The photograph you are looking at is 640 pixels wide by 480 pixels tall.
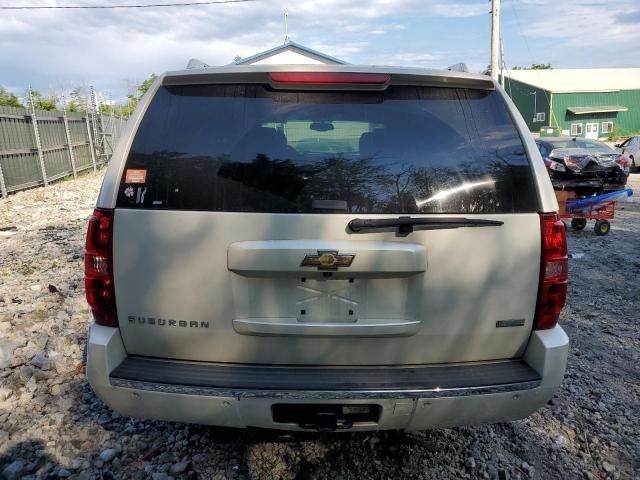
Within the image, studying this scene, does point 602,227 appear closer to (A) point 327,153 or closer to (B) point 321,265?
(A) point 327,153

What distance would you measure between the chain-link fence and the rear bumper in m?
11.9

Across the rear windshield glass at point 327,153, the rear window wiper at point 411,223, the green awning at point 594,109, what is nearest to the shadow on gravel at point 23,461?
the rear windshield glass at point 327,153

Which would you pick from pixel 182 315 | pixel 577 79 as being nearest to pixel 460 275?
pixel 182 315

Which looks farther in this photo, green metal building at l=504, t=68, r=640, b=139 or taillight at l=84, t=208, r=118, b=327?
green metal building at l=504, t=68, r=640, b=139

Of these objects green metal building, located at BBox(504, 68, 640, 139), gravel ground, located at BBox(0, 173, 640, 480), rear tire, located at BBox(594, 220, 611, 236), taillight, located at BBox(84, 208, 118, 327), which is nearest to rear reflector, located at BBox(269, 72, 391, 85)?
taillight, located at BBox(84, 208, 118, 327)

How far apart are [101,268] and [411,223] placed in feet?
4.52

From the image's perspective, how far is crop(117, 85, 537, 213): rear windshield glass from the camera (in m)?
2.17

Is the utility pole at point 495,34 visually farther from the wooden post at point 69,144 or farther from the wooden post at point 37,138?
the wooden post at point 37,138

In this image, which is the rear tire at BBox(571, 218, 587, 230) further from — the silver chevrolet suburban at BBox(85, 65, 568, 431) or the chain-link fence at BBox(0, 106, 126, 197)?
the chain-link fence at BBox(0, 106, 126, 197)

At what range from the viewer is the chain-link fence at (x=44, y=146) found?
12672 millimetres

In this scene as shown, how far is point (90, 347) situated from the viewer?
7.26 feet

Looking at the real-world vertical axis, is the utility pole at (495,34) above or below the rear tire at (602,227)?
above

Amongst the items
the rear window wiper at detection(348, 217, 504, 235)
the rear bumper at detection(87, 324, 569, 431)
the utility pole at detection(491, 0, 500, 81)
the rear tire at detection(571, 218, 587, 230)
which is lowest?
the rear tire at detection(571, 218, 587, 230)

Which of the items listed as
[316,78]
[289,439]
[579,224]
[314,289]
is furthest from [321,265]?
[579,224]
